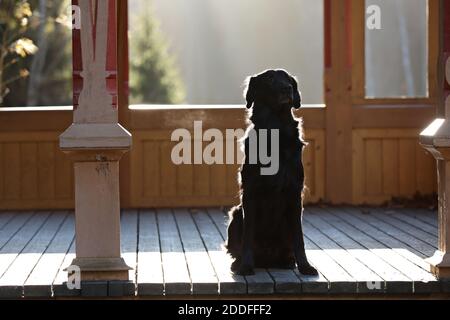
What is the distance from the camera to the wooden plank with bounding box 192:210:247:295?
5203 millimetres

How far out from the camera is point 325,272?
5527 mm

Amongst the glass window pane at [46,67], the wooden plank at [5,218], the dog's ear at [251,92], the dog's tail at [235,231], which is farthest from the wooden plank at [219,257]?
the glass window pane at [46,67]

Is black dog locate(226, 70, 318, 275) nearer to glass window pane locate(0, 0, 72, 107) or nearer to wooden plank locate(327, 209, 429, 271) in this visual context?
wooden plank locate(327, 209, 429, 271)

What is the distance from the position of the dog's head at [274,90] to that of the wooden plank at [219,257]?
3.35 feet

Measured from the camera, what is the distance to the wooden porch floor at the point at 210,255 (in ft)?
17.1

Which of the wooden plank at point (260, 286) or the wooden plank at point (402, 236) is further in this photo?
the wooden plank at point (402, 236)

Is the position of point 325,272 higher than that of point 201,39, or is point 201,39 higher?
point 201,39

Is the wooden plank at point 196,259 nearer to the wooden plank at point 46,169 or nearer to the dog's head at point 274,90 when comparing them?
the dog's head at point 274,90

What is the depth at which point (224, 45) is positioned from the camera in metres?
46.7

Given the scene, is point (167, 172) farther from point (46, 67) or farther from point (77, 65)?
point (46, 67)

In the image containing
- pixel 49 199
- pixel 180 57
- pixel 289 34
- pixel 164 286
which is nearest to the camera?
pixel 164 286
